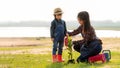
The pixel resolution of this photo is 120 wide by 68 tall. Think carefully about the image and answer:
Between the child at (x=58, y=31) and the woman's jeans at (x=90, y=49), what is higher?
the child at (x=58, y=31)

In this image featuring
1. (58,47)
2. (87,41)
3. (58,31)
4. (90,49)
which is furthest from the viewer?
(58,47)

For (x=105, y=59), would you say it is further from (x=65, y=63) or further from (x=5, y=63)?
(x=5, y=63)

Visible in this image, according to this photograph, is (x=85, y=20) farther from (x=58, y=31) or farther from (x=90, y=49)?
(x=58, y=31)

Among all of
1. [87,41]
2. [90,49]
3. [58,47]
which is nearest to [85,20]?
[87,41]

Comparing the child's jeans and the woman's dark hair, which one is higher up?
the woman's dark hair

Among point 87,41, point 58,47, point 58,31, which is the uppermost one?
point 58,31

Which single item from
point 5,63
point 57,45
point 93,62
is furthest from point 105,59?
point 5,63

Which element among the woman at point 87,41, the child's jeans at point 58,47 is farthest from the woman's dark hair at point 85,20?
the child's jeans at point 58,47

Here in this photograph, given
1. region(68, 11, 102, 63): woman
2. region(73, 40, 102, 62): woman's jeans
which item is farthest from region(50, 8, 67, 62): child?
region(73, 40, 102, 62): woman's jeans

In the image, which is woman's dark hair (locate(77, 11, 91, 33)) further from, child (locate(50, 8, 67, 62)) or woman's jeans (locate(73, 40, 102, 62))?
child (locate(50, 8, 67, 62))

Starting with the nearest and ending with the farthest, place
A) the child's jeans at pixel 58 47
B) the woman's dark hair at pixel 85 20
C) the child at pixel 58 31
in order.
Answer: the woman's dark hair at pixel 85 20 → the child at pixel 58 31 → the child's jeans at pixel 58 47

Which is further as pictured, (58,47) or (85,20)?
(58,47)

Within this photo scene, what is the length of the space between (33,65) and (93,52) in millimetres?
1985

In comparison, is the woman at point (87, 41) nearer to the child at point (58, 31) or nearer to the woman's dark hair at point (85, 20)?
the woman's dark hair at point (85, 20)
